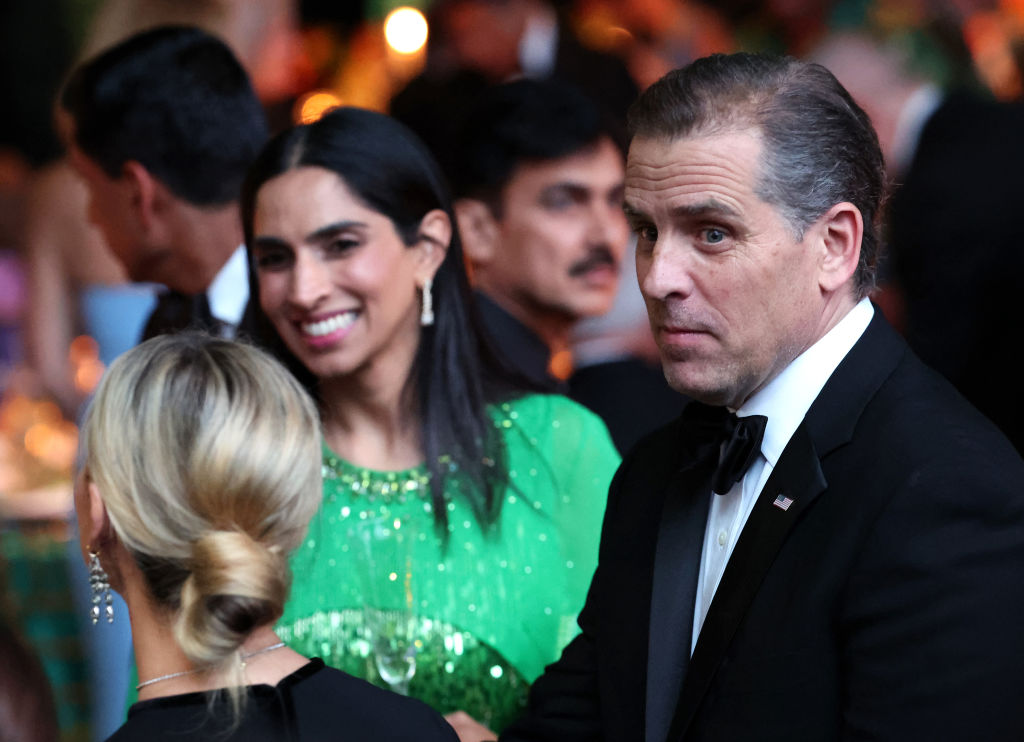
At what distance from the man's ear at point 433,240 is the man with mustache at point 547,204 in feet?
2.21

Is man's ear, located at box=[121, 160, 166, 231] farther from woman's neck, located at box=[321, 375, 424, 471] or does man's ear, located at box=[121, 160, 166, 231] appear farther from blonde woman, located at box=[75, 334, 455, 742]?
blonde woman, located at box=[75, 334, 455, 742]

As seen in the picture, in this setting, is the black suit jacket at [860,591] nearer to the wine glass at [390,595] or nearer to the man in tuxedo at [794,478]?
the man in tuxedo at [794,478]

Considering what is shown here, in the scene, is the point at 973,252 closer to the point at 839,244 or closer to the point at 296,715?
the point at 839,244

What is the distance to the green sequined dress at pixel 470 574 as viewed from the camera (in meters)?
2.34

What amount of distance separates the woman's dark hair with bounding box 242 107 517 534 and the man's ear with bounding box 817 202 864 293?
0.95 m

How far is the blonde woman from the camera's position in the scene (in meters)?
1.59

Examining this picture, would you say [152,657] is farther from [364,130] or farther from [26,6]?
[26,6]

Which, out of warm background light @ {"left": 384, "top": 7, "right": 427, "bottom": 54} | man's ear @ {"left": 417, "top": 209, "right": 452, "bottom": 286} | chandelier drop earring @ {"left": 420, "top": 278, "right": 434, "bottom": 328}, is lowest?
chandelier drop earring @ {"left": 420, "top": 278, "right": 434, "bottom": 328}

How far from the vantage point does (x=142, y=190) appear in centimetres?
312

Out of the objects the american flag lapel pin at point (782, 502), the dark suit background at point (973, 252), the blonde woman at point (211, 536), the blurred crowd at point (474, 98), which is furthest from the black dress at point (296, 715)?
the dark suit background at point (973, 252)

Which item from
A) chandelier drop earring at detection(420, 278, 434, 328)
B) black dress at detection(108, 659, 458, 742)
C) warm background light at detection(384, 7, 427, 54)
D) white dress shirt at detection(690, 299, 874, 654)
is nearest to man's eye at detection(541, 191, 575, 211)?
chandelier drop earring at detection(420, 278, 434, 328)

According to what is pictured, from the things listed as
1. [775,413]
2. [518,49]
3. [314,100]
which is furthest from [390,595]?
[518,49]

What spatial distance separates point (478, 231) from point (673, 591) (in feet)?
5.82

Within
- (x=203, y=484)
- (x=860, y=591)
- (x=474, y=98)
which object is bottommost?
(x=860, y=591)
